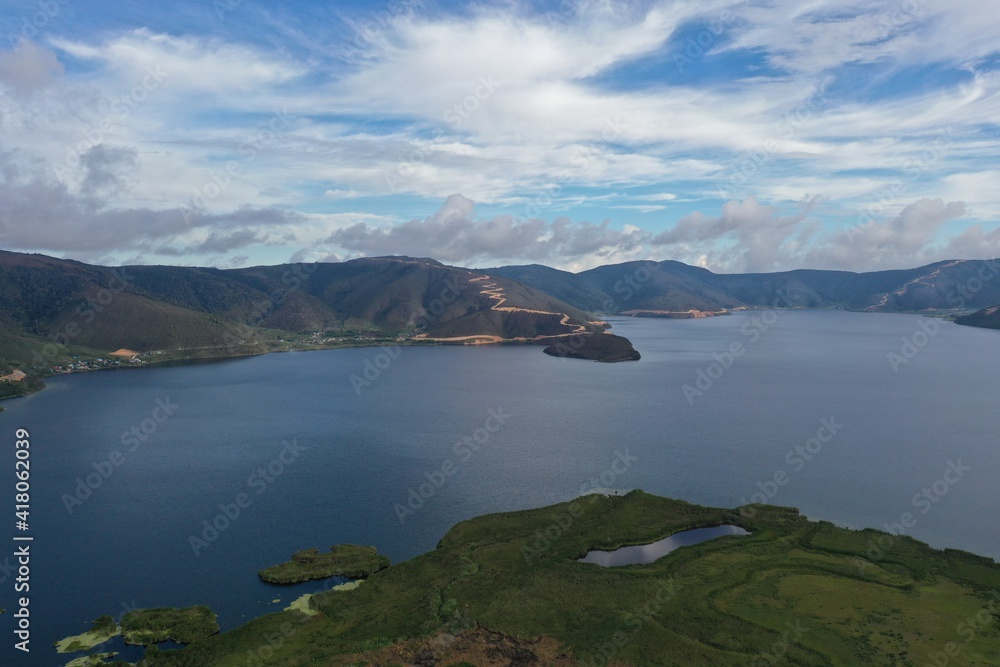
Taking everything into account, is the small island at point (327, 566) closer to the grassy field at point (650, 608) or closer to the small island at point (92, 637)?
the grassy field at point (650, 608)

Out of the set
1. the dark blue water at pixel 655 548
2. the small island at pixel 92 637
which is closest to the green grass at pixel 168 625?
the small island at pixel 92 637

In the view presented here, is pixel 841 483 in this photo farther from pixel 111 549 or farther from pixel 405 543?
pixel 111 549

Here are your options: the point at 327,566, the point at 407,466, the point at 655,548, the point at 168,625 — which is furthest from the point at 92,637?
the point at 655,548

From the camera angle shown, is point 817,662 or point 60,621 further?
point 60,621

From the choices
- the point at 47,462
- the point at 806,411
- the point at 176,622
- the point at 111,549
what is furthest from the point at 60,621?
the point at 806,411

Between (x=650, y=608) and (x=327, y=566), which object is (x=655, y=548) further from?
(x=327, y=566)

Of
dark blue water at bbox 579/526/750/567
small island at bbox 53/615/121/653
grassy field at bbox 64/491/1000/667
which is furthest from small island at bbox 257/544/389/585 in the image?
dark blue water at bbox 579/526/750/567
